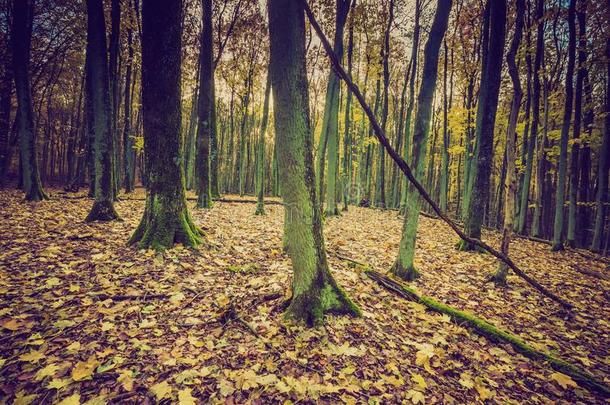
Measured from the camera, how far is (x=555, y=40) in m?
13.0

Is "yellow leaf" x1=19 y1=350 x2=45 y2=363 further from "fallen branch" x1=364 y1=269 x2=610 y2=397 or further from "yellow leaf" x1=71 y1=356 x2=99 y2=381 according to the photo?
"fallen branch" x1=364 y1=269 x2=610 y2=397

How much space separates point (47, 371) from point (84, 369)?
0.27 m

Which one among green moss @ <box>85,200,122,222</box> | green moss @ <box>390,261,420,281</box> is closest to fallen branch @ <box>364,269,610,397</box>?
green moss @ <box>390,261,420,281</box>

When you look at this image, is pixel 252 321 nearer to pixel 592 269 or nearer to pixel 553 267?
pixel 553 267

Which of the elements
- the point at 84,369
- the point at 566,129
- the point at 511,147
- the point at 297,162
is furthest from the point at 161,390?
the point at 566,129

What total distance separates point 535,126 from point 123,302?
16219mm

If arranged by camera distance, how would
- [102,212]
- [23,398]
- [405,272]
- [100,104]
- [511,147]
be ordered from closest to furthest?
1. [23,398]
2. [405,272]
3. [511,147]
4. [102,212]
5. [100,104]

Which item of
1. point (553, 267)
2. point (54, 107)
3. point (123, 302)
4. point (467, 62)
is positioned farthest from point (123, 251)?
point (54, 107)

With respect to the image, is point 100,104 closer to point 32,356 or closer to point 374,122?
point 32,356

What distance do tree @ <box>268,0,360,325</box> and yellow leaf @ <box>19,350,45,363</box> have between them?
2.40 m

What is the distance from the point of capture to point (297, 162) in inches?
120

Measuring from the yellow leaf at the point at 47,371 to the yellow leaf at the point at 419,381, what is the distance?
341 cm

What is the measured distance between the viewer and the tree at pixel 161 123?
500 centimetres

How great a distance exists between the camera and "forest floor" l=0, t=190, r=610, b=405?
2429 millimetres
